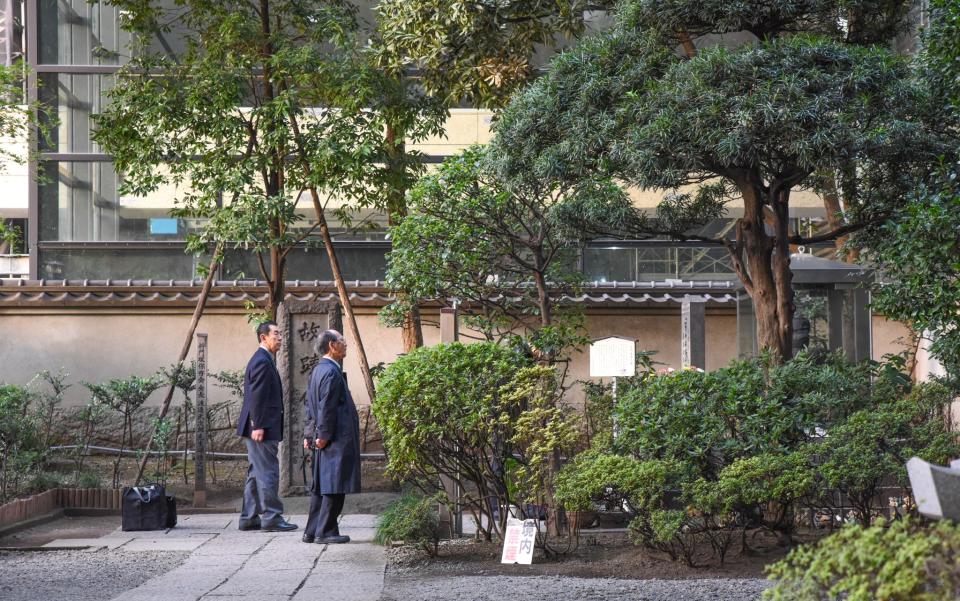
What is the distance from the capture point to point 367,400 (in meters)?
16.3

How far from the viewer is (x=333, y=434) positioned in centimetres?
905

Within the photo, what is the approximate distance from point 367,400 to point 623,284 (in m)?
4.34

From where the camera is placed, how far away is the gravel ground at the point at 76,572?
287 inches

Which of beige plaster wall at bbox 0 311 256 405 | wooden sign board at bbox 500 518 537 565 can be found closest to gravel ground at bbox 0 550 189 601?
wooden sign board at bbox 500 518 537 565

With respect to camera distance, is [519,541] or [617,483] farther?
[519,541]

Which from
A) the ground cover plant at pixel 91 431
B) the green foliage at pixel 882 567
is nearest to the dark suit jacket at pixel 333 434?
the ground cover plant at pixel 91 431

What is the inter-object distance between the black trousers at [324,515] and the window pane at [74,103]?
33.7 feet

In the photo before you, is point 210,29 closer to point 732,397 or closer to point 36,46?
point 36,46

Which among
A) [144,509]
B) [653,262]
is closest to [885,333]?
[653,262]

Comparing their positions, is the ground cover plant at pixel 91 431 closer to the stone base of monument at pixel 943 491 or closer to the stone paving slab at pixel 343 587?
the stone paving slab at pixel 343 587

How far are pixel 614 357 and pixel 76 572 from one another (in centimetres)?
488

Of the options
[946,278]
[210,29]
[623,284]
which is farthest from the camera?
[623,284]

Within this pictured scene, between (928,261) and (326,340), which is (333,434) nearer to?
(326,340)

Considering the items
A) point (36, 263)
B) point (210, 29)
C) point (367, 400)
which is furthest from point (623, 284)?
point (36, 263)
